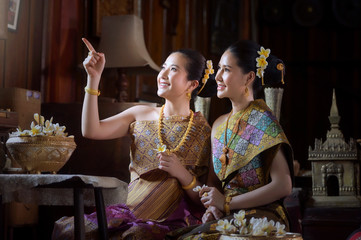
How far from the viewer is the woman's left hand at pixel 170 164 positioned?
2.28 metres

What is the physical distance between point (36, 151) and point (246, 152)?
30.5 inches

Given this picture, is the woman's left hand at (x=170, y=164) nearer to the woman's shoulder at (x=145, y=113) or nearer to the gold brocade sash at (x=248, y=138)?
the gold brocade sash at (x=248, y=138)

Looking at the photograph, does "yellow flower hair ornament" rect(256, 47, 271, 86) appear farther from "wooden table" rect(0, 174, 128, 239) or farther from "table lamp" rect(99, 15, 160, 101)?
"table lamp" rect(99, 15, 160, 101)

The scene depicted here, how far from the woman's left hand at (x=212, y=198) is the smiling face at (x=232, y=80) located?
41 centimetres

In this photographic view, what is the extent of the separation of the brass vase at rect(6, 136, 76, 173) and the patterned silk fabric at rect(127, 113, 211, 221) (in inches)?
16.0

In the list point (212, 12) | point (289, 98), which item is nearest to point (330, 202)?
point (212, 12)

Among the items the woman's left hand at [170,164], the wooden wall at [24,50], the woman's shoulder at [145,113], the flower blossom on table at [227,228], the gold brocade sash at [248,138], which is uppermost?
the wooden wall at [24,50]

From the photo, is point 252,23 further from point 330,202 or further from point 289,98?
point 330,202

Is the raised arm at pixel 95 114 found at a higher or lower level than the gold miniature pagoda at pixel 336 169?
higher

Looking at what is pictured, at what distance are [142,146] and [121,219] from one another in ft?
1.20

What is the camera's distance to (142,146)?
2445mm

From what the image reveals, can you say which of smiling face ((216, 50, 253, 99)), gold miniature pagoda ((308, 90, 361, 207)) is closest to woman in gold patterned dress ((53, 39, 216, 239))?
smiling face ((216, 50, 253, 99))

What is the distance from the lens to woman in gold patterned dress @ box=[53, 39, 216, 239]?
2.28m

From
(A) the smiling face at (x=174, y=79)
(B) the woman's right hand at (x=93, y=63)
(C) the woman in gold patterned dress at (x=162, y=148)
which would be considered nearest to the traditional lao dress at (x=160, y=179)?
(C) the woman in gold patterned dress at (x=162, y=148)
